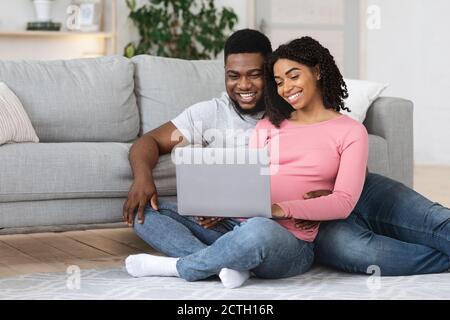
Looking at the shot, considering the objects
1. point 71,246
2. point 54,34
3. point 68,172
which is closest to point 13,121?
point 68,172

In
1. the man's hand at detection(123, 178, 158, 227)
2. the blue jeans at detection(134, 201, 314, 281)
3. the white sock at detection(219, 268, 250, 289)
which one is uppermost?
the man's hand at detection(123, 178, 158, 227)

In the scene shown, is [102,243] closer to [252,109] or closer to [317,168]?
[252,109]

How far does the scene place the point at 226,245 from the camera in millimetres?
2416

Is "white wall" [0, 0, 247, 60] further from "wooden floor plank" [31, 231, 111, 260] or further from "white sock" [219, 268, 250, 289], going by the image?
"white sock" [219, 268, 250, 289]

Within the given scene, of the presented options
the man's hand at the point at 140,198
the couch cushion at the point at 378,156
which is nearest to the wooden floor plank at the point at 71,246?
the man's hand at the point at 140,198

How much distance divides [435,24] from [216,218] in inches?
171

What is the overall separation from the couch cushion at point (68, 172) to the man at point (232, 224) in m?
0.12

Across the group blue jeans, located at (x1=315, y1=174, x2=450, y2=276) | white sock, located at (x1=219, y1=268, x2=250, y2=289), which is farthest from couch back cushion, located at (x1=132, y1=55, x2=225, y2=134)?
white sock, located at (x1=219, y1=268, x2=250, y2=289)

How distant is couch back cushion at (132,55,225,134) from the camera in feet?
12.1

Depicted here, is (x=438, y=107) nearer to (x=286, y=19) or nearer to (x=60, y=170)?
(x=286, y=19)

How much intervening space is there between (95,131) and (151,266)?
1077 millimetres

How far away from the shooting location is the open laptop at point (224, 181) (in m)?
2.37

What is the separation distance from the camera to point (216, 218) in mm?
2660
